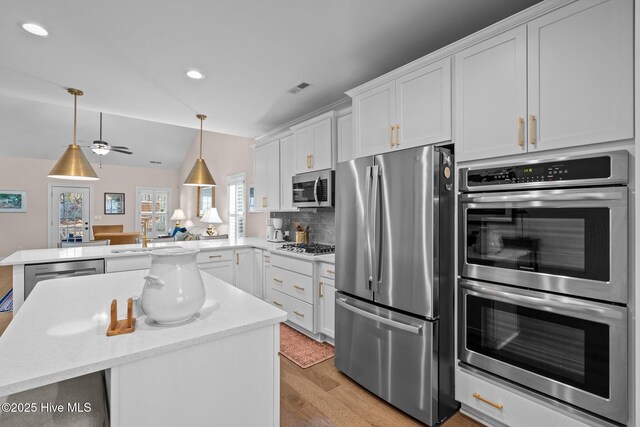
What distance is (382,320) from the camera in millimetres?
2070

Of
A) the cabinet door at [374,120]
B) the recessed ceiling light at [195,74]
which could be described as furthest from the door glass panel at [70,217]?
the cabinet door at [374,120]

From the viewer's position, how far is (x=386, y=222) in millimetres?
2064

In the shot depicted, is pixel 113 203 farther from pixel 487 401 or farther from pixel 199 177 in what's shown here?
pixel 487 401

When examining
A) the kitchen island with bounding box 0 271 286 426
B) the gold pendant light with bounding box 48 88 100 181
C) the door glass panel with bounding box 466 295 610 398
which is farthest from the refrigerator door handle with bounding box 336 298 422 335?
the gold pendant light with bounding box 48 88 100 181

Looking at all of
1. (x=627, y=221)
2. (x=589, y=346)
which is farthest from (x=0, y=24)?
(x=589, y=346)

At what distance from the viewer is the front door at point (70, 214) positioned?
310 inches

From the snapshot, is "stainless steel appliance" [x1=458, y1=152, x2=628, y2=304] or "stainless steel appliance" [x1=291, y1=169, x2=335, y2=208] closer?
"stainless steel appliance" [x1=458, y1=152, x2=628, y2=304]

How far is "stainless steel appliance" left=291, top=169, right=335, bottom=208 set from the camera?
3.21 meters

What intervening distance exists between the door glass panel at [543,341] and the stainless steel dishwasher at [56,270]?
3324mm

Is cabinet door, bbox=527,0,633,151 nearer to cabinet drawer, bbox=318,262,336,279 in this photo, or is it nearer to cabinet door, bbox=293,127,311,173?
cabinet drawer, bbox=318,262,336,279

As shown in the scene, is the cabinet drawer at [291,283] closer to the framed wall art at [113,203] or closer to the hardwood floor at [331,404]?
the hardwood floor at [331,404]

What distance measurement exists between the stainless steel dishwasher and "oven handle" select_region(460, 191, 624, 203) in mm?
3351

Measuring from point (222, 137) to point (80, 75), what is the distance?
4194 mm

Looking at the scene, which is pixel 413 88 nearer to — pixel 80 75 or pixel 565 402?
pixel 565 402
